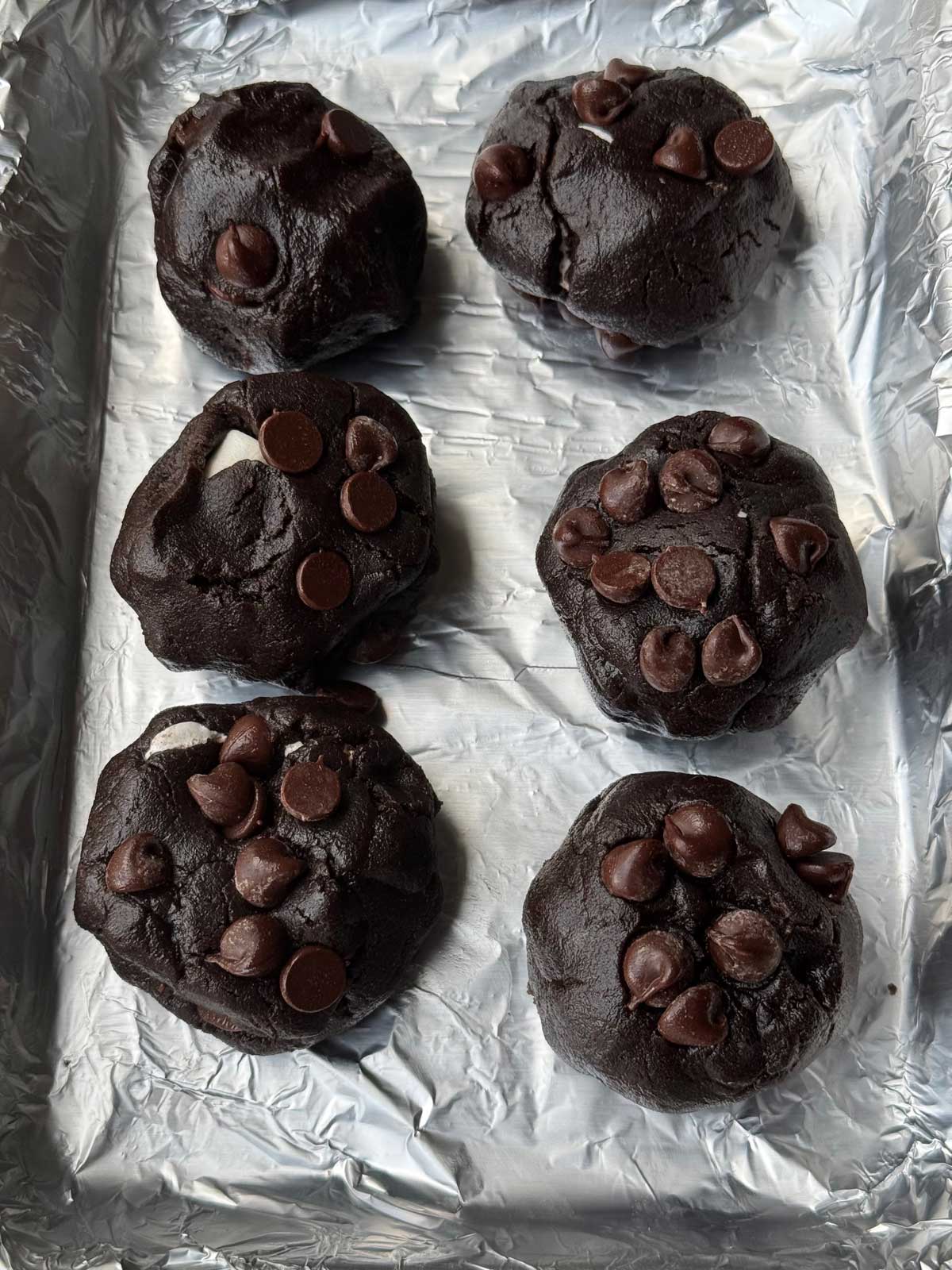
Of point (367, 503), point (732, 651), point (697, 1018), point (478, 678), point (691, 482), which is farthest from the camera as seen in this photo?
point (478, 678)

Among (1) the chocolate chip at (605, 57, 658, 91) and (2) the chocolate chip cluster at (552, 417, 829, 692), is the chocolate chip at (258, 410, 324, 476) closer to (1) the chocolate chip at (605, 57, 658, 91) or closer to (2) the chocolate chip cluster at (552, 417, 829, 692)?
(2) the chocolate chip cluster at (552, 417, 829, 692)

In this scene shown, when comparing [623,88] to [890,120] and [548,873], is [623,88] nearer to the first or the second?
[890,120]

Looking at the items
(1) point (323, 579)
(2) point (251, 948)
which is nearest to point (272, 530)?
(1) point (323, 579)

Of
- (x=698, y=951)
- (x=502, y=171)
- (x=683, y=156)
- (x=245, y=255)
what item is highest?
(x=683, y=156)

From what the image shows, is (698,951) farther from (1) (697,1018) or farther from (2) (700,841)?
(2) (700,841)

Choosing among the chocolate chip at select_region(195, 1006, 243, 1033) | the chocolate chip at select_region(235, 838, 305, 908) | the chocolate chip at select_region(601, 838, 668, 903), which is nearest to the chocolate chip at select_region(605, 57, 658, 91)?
the chocolate chip at select_region(601, 838, 668, 903)

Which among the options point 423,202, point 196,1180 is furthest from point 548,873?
point 423,202
